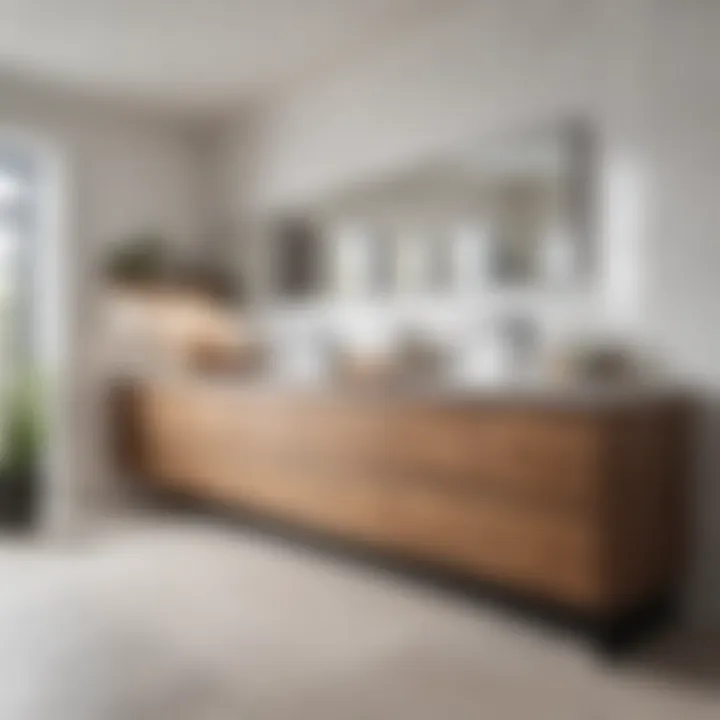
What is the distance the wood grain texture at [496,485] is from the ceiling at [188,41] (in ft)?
5.28

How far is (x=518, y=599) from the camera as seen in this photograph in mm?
2443

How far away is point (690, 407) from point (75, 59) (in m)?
3.16

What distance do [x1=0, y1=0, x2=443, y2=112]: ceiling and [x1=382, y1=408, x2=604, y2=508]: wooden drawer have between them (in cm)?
173

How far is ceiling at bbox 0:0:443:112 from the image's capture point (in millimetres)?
2891

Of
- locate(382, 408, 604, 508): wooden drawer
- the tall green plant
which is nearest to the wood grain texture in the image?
locate(382, 408, 604, 508): wooden drawer

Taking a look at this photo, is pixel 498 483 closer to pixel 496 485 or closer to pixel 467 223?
pixel 496 485

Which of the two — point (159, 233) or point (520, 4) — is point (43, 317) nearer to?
point (159, 233)

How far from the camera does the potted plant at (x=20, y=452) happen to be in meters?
3.69

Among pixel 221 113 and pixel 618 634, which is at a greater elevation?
pixel 221 113

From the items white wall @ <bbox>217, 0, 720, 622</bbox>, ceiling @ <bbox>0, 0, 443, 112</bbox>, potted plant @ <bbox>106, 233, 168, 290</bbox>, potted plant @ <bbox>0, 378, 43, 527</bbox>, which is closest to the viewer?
white wall @ <bbox>217, 0, 720, 622</bbox>

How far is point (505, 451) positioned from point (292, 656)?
0.90m

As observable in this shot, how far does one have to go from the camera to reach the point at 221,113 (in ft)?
13.6

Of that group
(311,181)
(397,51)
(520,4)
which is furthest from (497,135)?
(311,181)

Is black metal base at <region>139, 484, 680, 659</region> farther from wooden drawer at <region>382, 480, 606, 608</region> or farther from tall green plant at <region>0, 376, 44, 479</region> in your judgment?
tall green plant at <region>0, 376, 44, 479</region>
